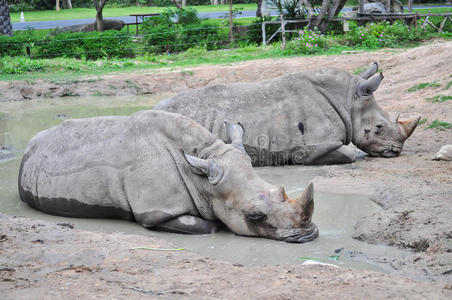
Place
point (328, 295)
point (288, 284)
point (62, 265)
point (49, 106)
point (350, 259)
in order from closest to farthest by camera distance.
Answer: point (328, 295)
point (288, 284)
point (62, 265)
point (350, 259)
point (49, 106)

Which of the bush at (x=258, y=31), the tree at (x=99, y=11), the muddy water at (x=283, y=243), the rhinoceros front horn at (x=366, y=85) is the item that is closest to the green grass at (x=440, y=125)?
the rhinoceros front horn at (x=366, y=85)

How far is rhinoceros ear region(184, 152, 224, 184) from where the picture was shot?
6.82 metres

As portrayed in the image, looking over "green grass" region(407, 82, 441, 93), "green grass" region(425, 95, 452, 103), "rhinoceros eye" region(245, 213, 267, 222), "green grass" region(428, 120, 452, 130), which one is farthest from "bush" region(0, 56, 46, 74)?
"rhinoceros eye" region(245, 213, 267, 222)

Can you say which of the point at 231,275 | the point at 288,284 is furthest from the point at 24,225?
the point at 288,284

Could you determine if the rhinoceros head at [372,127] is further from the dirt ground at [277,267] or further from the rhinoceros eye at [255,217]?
the rhinoceros eye at [255,217]

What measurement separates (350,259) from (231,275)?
1.35 metres

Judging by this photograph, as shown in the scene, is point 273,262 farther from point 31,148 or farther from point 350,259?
point 31,148

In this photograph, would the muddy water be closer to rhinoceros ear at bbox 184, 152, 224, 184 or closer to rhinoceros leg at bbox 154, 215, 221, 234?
rhinoceros leg at bbox 154, 215, 221, 234

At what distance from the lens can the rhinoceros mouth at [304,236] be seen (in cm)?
633

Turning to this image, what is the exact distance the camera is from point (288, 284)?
472 centimetres

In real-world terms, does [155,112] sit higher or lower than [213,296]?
higher

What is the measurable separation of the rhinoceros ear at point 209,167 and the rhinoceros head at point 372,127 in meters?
4.08

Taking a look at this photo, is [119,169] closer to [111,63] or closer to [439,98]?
[439,98]

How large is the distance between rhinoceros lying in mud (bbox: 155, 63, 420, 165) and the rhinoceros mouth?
11.3ft
